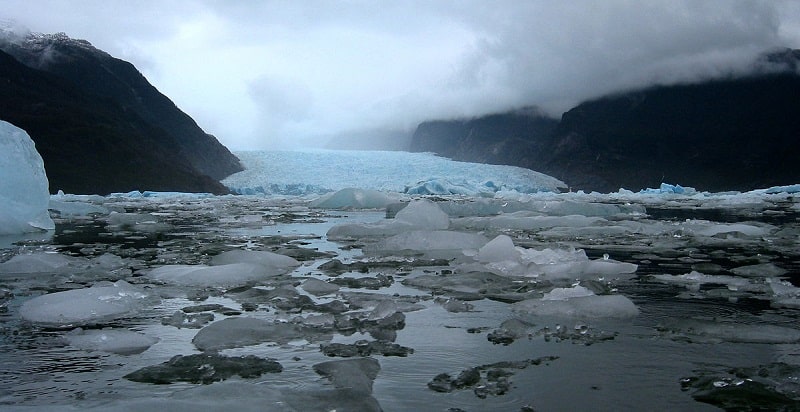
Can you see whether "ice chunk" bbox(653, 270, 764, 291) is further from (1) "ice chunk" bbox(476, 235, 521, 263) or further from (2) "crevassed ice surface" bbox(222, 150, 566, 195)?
(2) "crevassed ice surface" bbox(222, 150, 566, 195)

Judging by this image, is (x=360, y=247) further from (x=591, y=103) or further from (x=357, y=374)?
(x=591, y=103)

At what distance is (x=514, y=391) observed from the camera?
Result: 2.61 m

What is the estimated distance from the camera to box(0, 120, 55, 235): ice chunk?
10.8m

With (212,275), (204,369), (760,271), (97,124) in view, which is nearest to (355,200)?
(212,275)

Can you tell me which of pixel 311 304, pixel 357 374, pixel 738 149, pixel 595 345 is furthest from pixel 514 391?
pixel 738 149

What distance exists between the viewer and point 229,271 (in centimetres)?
569

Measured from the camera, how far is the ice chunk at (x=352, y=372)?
2.63 m

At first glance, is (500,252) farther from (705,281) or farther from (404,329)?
(404,329)

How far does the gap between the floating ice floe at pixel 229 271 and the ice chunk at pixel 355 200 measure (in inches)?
592

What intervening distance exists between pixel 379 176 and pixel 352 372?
117 feet

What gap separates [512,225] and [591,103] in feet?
280

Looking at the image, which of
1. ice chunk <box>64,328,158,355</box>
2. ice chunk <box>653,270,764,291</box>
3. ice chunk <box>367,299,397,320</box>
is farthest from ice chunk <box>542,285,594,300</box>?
ice chunk <box>64,328,158,355</box>

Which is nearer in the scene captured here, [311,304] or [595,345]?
[595,345]

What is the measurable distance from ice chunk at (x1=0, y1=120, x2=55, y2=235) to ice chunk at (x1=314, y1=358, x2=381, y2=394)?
988 centimetres
